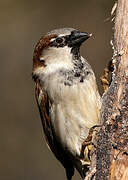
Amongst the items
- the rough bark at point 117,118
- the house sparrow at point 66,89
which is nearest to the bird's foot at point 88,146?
the house sparrow at point 66,89

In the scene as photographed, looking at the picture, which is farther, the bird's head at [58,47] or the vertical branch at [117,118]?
the bird's head at [58,47]

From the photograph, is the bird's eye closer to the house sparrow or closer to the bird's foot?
the house sparrow

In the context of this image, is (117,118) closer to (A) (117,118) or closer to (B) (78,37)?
(A) (117,118)

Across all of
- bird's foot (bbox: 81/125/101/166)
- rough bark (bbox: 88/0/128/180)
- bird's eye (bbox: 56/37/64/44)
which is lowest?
bird's foot (bbox: 81/125/101/166)

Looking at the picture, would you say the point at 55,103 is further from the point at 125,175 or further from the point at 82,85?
the point at 125,175

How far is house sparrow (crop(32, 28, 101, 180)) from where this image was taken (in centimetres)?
498

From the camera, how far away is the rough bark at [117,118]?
14.3 feet

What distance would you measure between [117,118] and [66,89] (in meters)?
0.69

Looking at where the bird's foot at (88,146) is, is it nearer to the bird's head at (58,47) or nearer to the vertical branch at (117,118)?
the vertical branch at (117,118)

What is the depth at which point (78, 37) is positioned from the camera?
5043 mm

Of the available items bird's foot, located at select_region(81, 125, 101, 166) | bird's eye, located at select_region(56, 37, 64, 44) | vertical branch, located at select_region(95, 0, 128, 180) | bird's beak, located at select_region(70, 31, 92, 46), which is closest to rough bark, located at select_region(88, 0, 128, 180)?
→ vertical branch, located at select_region(95, 0, 128, 180)

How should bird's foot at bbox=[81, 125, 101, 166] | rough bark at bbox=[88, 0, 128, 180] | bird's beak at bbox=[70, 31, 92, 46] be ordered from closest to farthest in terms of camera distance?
rough bark at bbox=[88, 0, 128, 180] < bird's foot at bbox=[81, 125, 101, 166] < bird's beak at bbox=[70, 31, 92, 46]

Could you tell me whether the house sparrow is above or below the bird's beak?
below

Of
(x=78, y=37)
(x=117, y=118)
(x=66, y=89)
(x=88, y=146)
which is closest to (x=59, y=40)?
(x=78, y=37)
